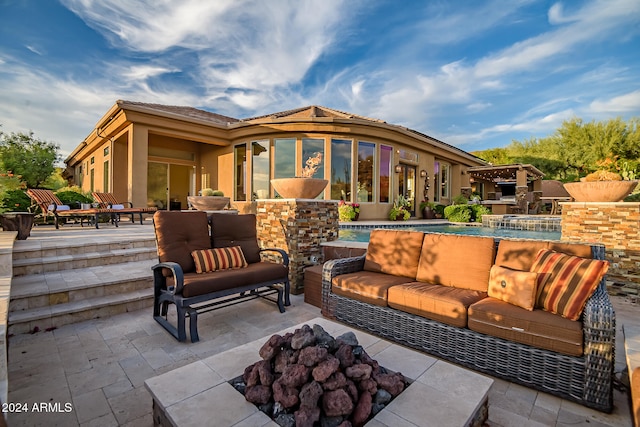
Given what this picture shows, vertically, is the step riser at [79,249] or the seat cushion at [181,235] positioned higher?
the seat cushion at [181,235]

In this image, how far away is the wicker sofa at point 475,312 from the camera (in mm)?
1869

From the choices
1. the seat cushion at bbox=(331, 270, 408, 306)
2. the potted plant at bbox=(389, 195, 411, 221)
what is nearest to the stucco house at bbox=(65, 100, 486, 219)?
the potted plant at bbox=(389, 195, 411, 221)

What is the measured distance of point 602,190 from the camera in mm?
4199

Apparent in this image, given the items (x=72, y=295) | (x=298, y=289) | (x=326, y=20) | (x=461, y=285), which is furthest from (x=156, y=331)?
(x=326, y=20)

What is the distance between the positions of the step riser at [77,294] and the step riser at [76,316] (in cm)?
28

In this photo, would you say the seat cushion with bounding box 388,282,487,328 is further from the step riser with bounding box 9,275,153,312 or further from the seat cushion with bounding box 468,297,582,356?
the step riser with bounding box 9,275,153,312

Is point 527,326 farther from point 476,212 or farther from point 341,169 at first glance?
point 476,212

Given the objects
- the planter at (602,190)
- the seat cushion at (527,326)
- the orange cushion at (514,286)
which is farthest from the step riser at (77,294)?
the planter at (602,190)

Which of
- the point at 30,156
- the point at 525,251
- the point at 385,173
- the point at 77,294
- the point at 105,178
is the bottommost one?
the point at 77,294

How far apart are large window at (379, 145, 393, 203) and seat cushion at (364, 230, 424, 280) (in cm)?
817

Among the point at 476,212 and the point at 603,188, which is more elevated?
the point at 603,188

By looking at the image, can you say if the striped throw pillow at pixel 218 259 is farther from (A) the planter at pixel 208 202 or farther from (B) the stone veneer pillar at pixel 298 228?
(A) the planter at pixel 208 202

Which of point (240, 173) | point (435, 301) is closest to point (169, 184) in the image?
point (240, 173)

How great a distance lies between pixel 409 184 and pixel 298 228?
988 cm
